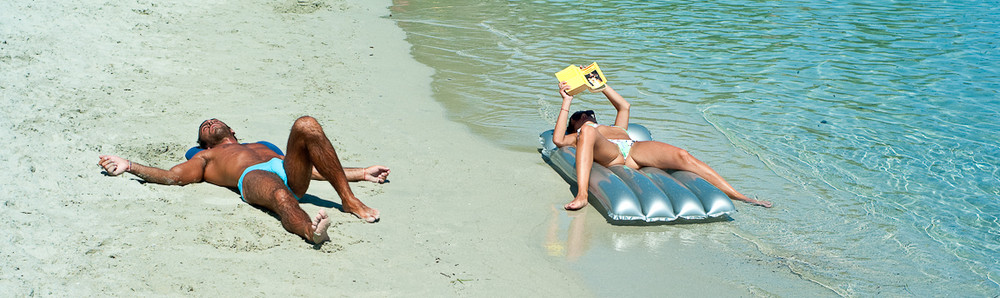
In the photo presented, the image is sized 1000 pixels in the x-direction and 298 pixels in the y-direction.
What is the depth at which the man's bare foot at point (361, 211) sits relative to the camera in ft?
14.7

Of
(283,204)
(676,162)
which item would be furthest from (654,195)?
(283,204)

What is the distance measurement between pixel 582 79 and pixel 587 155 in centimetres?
76

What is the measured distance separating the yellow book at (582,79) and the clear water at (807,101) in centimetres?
87

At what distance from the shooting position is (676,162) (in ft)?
18.5

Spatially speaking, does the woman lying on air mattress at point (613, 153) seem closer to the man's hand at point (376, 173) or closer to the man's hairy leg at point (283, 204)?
the man's hand at point (376, 173)

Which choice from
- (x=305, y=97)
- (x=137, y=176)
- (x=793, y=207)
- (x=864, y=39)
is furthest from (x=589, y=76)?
(x=864, y=39)

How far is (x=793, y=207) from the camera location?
5414 millimetres

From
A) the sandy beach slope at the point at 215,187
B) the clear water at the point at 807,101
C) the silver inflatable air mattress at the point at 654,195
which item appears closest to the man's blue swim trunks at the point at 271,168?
the sandy beach slope at the point at 215,187

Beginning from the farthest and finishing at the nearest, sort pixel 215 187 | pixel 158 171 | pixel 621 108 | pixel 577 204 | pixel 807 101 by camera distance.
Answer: pixel 807 101 < pixel 621 108 < pixel 577 204 < pixel 215 187 < pixel 158 171

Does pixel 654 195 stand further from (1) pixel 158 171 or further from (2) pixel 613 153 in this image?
(1) pixel 158 171

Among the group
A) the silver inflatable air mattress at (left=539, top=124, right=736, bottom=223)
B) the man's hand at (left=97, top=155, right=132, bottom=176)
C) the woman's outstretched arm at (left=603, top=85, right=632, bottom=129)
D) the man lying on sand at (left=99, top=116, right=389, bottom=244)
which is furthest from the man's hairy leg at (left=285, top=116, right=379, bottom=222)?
the woman's outstretched arm at (left=603, top=85, right=632, bottom=129)

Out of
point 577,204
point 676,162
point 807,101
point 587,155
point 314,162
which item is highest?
point 314,162

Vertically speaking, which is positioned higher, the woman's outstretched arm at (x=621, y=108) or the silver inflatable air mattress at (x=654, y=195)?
the woman's outstretched arm at (x=621, y=108)

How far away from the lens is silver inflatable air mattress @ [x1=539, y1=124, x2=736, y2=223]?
4902mm
